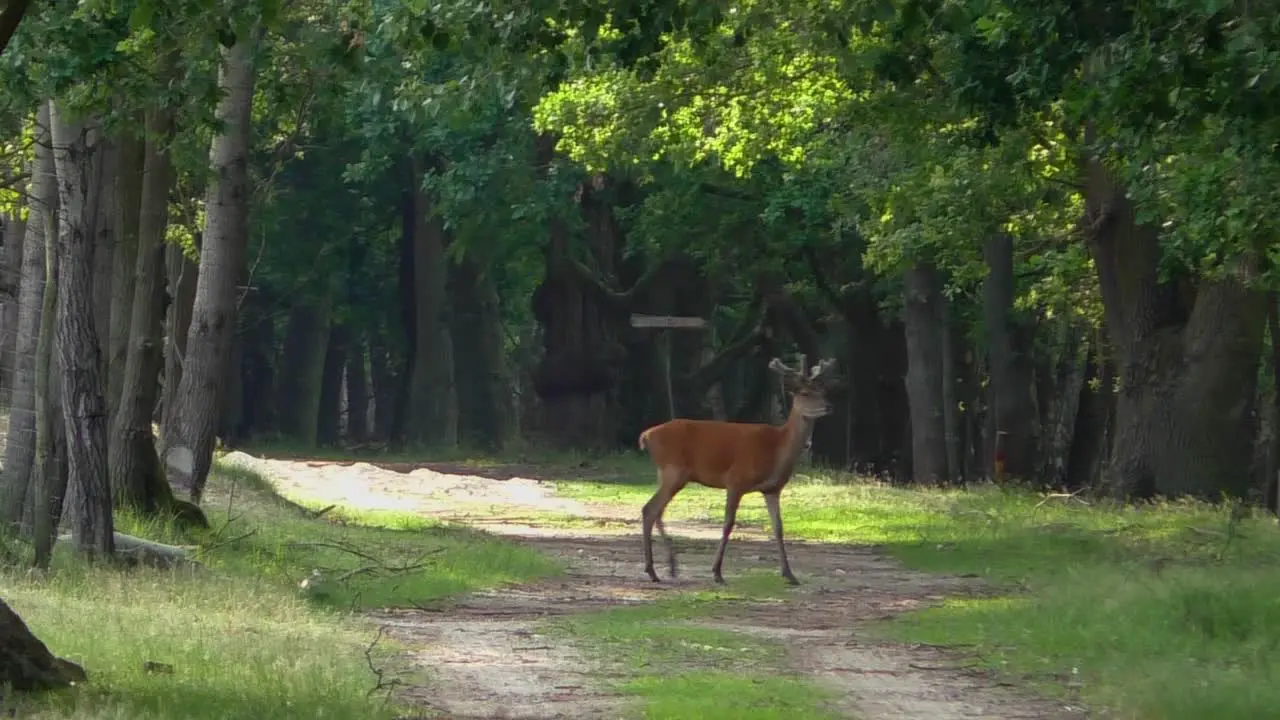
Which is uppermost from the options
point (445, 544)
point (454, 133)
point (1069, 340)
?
point (454, 133)

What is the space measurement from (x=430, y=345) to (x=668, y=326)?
32.5 feet

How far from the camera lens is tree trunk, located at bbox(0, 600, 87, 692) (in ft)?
32.9

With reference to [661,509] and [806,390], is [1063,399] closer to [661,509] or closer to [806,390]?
[806,390]

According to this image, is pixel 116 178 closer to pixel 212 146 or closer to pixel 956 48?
pixel 212 146

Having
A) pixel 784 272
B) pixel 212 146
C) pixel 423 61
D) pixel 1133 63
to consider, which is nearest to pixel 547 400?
pixel 784 272

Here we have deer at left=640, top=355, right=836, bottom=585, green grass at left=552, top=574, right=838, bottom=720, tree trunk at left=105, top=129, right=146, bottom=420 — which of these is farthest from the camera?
deer at left=640, top=355, right=836, bottom=585

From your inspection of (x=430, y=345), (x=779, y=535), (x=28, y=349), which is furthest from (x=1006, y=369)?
(x=430, y=345)

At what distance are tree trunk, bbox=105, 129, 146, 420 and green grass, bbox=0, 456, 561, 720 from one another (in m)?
1.59

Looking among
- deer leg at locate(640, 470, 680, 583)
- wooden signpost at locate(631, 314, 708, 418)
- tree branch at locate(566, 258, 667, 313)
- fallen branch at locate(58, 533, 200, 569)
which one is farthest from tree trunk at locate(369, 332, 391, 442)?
fallen branch at locate(58, 533, 200, 569)

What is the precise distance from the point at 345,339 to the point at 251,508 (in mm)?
41404

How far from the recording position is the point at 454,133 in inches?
1761

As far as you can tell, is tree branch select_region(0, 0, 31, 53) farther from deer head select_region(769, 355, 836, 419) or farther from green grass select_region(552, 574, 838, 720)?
deer head select_region(769, 355, 836, 419)

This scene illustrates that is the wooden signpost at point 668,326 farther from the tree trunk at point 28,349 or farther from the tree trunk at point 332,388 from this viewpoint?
the tree trunk at point 28,349

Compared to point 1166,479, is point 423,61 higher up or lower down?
higher up
